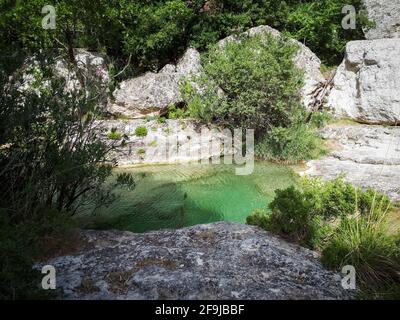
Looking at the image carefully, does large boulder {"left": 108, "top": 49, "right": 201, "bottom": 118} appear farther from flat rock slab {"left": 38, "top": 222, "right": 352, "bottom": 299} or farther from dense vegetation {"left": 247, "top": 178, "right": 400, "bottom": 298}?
flat rock slab {"left": 38, "top": 222, "right": 352, "bottom": 299}

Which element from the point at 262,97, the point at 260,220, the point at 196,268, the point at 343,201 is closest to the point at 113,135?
the point at 262,97

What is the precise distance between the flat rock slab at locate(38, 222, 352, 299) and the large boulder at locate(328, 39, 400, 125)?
929 centimetres

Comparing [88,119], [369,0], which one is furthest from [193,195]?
[369,0]

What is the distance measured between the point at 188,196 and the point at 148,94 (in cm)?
618

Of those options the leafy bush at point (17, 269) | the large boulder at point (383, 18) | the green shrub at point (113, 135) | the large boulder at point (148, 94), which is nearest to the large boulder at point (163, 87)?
the large boulder at point (148, 94)

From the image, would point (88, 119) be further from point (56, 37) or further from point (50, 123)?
point (56, 37)

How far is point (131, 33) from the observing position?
49.2 ft

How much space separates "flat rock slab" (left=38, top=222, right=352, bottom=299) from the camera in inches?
182

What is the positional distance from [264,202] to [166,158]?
467 cm

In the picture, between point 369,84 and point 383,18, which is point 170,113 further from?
point 383,18

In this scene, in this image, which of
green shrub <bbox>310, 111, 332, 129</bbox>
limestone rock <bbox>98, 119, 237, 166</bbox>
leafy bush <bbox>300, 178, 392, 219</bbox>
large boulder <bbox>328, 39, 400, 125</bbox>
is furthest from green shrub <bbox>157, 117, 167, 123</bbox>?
leafy bush <bbox>300, 178, 392, 219</bbox>

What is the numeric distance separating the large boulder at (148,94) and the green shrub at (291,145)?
4273 millimetres

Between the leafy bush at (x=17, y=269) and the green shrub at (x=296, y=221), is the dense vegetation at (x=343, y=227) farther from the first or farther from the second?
the leafy bush at (x=17, y=269)

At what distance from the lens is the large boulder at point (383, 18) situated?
14633mm
